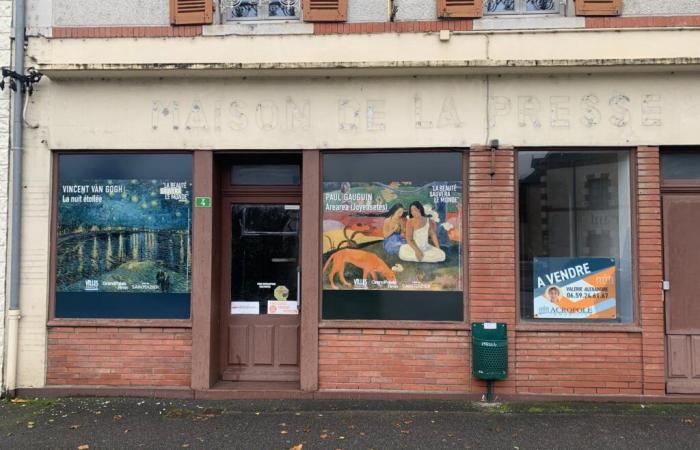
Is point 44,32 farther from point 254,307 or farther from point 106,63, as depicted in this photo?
point 254,307

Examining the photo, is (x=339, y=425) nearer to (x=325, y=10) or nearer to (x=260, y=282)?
(x=260, y=282)

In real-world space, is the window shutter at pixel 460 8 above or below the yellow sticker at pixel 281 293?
above

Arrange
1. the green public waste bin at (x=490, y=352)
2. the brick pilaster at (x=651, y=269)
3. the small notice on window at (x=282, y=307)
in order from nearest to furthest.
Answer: the green public waste bin at (x=490, y=352) → the brick pilaster at (x=651, y=269) → the small notice on window at (x=282, y=307)

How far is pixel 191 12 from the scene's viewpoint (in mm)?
6129

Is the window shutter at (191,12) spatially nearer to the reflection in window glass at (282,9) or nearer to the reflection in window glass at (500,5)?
the reflection in window glass at (282,9)

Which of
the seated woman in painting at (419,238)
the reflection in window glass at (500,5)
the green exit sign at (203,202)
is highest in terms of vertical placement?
the reflection in window glass at (500,5)

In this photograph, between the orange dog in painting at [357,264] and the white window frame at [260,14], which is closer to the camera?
the orange dog in painting at [357,264]

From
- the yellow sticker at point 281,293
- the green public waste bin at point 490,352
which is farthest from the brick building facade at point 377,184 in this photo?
the yellow sticker at point 281,293

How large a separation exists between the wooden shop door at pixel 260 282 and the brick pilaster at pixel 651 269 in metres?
3.83

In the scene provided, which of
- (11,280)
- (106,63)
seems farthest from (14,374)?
(106,63)

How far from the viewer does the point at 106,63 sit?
6102 millimetres

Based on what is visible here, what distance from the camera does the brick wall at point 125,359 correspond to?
6.05 meters

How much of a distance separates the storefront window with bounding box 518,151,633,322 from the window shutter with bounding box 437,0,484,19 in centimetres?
167

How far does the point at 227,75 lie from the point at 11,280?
131 inches
